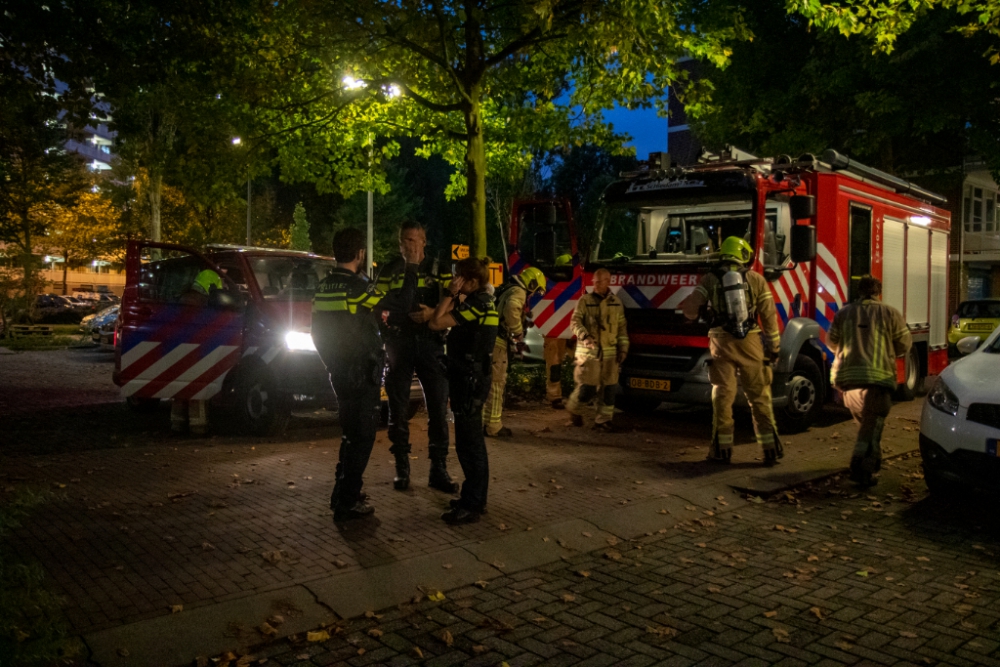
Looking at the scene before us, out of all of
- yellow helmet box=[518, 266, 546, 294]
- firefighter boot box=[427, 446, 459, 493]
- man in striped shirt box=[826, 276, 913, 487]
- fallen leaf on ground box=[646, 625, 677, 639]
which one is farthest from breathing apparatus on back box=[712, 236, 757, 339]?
fallen leaf on ground box=[646, 625, 677, 639]

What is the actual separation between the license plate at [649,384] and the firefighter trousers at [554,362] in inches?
72.8

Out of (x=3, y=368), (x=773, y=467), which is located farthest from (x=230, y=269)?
(x=3, y=368)

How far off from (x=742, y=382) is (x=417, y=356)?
3283mm

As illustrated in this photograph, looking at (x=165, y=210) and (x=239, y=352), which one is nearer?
(x=239, y=352)

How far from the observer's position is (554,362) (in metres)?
11.5

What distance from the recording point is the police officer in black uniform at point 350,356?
222 inches

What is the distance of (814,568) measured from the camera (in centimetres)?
520

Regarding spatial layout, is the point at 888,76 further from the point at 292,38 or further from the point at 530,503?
the point at 530,503

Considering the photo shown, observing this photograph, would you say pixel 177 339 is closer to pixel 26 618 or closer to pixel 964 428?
pixel 26 618

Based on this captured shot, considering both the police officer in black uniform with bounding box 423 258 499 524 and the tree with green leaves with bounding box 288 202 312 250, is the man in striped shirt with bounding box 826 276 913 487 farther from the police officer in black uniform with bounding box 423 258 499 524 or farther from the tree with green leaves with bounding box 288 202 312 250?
the tree with green leaves with bounding box 288 202 312 250

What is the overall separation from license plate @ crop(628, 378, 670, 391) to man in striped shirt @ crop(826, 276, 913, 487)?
2.22 meters

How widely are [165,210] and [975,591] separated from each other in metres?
29.8

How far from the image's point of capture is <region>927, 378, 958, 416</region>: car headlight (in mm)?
6363

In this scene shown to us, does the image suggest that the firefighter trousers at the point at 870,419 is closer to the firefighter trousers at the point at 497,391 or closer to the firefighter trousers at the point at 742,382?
the firefighter trousers at the point at 742,382
